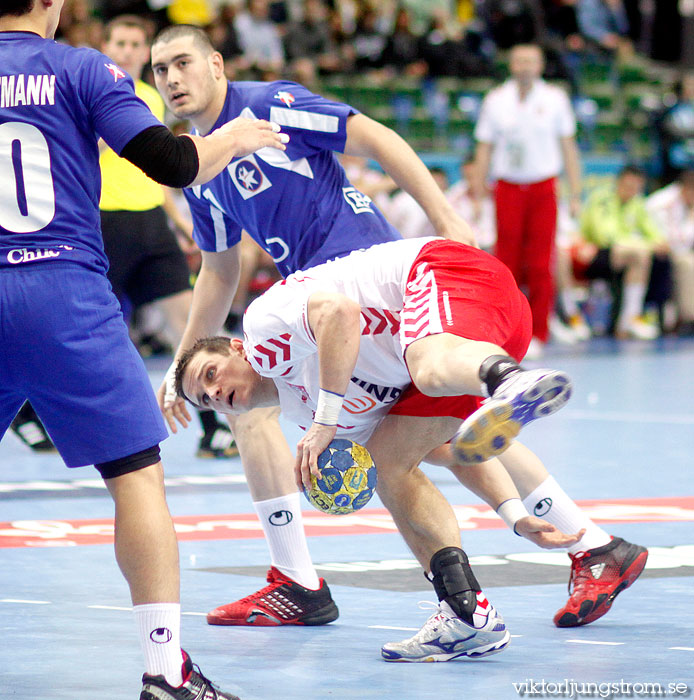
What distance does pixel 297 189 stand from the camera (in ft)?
15.3

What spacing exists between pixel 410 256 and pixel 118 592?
1.54 metres

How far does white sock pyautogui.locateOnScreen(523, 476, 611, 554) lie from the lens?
428 cm

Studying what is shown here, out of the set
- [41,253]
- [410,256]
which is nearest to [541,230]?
[410,256]

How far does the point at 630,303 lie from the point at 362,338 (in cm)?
1151

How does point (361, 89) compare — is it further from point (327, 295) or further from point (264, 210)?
point (327, 295)

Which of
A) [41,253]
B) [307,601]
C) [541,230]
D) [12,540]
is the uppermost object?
[41,253]

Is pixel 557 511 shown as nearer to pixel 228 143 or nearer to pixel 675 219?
pixel 228 143

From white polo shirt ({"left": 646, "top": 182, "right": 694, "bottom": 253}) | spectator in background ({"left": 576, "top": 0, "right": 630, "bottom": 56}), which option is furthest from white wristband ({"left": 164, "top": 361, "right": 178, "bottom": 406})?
spectator in background ({"left": 576, "top": 0, "right": 630, "bottom": 56})

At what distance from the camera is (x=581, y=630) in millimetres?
4008

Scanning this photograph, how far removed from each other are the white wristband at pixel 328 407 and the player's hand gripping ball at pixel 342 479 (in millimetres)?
95

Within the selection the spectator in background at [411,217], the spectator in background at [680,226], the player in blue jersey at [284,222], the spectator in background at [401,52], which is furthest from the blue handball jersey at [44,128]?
the spectator in background at [401,52]

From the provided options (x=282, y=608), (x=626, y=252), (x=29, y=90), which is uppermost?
(x=29, y=90)

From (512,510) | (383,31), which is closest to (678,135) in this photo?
(383,31)

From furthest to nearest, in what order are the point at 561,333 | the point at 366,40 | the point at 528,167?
the point at 366,40 → the point at 561,333 → the point at 528,167
